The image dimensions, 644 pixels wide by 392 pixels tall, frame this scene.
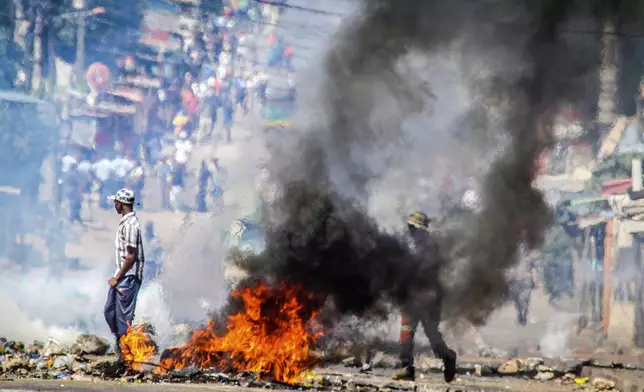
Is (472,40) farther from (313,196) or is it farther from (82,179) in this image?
(82,179)

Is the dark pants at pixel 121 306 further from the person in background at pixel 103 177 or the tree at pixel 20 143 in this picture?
the tree at pixel 20 143

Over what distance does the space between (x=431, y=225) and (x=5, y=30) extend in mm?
10187

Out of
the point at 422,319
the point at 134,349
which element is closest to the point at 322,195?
the point at 422,319

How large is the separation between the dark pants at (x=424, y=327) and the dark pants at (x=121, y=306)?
2522mm

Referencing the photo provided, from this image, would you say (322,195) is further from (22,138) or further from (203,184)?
(22,138)

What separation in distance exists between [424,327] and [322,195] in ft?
5.43

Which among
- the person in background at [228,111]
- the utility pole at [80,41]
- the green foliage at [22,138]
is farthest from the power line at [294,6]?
the green foliage at [22,138]

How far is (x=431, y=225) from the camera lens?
36.5ft

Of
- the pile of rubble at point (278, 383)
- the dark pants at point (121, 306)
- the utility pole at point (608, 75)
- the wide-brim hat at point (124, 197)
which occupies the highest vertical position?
the utility pole at point (608, 75)

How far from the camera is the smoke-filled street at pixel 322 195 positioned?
930 cm

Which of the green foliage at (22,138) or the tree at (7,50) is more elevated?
the tree at (7,50)

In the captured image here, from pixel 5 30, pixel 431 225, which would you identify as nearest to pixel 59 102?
pixel 5 30

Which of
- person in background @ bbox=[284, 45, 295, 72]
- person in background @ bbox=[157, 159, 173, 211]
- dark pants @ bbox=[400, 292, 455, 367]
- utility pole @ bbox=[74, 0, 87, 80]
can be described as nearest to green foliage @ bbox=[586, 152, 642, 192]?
person in background @ bbox=[284, 45, 295, 72]

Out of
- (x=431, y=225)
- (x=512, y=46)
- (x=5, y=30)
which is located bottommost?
(x=431, y=225)
